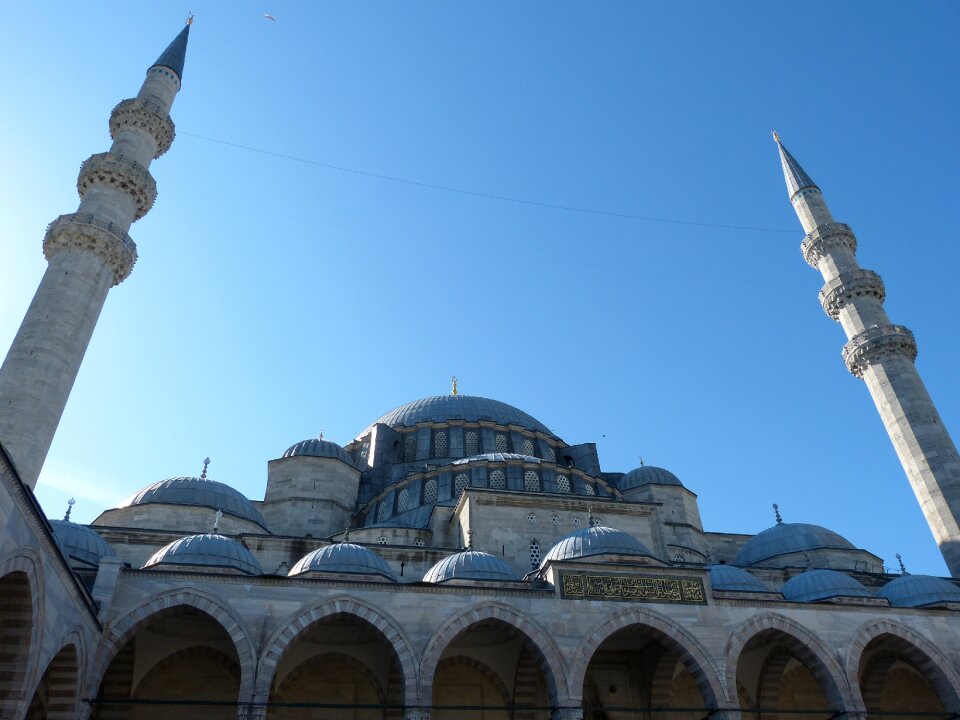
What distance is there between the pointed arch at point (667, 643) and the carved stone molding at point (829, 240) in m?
15.6

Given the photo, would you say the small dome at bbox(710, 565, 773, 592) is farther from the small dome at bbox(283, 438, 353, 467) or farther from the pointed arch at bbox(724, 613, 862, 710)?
the small dome at bbox(283, 438, 353, 467)

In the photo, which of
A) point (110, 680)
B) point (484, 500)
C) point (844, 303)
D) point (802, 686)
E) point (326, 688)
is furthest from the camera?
point (844, 303)

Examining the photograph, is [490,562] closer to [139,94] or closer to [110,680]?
[110,680]

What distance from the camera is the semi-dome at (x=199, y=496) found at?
17875 mm

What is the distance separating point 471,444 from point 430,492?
13.8ft

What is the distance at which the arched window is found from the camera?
20234mm

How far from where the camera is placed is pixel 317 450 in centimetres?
2208

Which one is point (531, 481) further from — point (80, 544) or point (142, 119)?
point (142, 119)

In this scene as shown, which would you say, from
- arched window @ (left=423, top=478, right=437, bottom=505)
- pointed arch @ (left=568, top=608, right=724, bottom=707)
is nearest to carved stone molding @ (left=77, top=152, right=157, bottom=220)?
arched window @ (left=423, top=478, right=437, bottom=505)

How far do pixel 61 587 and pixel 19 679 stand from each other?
4.00ft

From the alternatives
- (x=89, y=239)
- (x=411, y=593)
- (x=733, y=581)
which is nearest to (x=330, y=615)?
(x=411, y=593)

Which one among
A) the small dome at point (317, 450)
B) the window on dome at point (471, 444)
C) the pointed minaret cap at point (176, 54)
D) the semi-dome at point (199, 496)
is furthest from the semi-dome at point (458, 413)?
the pointed minaret cap at point (176, 54)

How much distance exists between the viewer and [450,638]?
12211 mm

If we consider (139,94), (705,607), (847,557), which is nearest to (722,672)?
(705,607)
